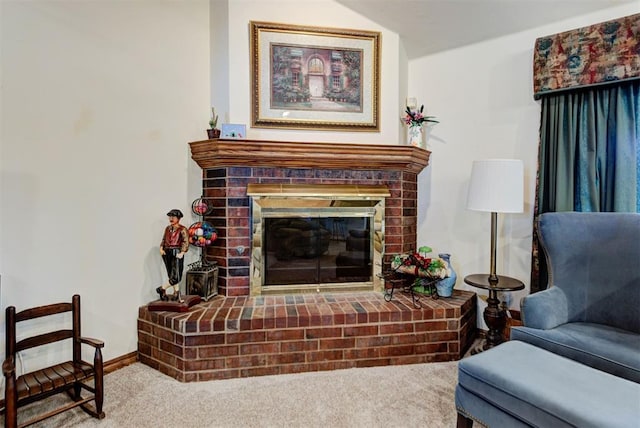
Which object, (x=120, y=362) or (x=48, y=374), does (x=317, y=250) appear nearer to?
(x=120, y=362)

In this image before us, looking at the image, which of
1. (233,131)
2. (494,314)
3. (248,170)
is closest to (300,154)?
(248,170)

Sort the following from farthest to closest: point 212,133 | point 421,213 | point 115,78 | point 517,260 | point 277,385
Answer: point 421,213 → point 517,260 → point 212,133 → point 115,78 → point 277,385

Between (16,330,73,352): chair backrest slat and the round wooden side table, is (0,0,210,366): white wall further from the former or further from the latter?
the round wooden side table

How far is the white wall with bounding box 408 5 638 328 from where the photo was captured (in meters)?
2.77

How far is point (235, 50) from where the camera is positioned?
2709 mm

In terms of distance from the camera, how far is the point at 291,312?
2.39 meters

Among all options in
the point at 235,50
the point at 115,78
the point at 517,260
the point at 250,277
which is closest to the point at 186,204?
the point at 250,277

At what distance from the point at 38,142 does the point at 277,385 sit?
1.99 meters

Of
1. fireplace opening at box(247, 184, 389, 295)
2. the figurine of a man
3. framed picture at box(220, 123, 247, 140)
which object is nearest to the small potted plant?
framed picture at box(220, 123, 247, 140)

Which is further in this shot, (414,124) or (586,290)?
(414,124)

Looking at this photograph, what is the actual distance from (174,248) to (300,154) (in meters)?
1.12

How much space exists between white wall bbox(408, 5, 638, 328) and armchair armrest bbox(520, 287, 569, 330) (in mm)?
843

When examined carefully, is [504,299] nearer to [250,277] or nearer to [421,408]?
[421,408]

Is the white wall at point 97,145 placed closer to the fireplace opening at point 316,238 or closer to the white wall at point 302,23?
the white wall at point 302,23
